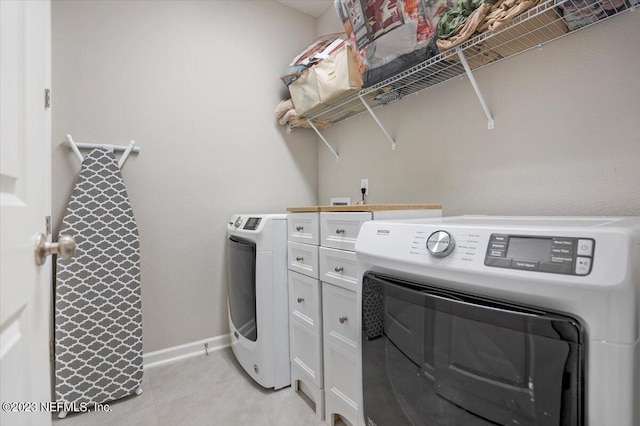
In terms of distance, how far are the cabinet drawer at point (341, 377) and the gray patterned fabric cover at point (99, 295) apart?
116cm

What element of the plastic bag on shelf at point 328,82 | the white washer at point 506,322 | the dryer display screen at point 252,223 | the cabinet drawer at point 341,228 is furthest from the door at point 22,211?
the plastic bag on shelf at point 328,82

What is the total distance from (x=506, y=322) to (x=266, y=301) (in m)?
1.37

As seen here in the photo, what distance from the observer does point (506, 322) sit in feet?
2.08

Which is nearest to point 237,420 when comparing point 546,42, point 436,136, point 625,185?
point 436,136

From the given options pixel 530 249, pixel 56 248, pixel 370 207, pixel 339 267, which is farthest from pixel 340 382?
pixel 56 248

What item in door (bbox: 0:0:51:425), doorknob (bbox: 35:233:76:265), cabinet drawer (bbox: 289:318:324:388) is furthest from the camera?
cabinet drawer (bbox: 289:318:324:388)

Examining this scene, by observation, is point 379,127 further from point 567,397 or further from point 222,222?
point 567,397

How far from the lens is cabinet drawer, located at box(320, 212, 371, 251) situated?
1.33 metres

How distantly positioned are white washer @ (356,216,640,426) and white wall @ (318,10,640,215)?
0.71 m

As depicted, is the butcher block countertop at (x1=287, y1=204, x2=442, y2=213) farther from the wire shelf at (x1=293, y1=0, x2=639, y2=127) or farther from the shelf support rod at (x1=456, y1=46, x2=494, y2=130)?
the wire shelf at (x1=293, y1=0, x2=639, y2=127)

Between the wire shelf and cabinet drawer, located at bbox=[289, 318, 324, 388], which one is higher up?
the wire shelf

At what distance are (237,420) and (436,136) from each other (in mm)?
1861

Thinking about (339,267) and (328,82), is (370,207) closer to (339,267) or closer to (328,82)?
(339,267)

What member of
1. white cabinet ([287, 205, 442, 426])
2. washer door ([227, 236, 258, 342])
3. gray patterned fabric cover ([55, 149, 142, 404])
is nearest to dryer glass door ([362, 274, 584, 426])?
white cabinet ([287, 205, 442, 426])
